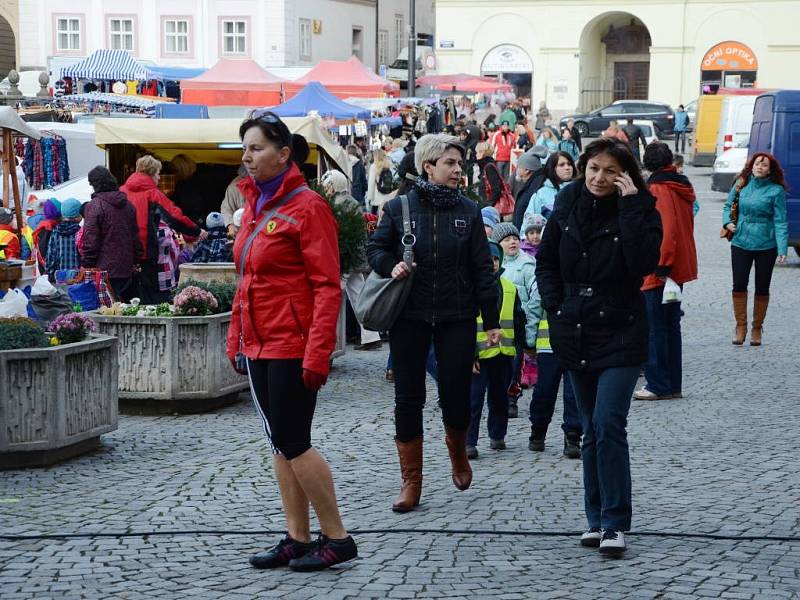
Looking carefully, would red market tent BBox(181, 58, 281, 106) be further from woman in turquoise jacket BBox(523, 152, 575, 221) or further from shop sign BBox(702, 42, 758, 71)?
shop sign BBox(702, 42, 758, 71)

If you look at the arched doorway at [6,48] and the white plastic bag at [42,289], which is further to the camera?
the arched doorway at [6,48]

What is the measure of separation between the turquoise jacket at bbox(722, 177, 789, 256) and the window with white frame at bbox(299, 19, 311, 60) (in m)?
48.7

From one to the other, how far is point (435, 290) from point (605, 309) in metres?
1.01

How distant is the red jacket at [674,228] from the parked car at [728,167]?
19.8m

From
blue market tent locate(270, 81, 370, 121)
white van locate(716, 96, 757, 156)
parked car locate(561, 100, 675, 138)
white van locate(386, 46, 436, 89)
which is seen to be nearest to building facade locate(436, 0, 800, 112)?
white van locate(386, 46, 436, 89)

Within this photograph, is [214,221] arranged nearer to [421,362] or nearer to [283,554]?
[421,362]

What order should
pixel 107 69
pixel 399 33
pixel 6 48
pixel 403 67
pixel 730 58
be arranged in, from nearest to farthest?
pixel 107 69
pixel 730 58
pixel 6 48
pixel 403 67
pixel 399 33

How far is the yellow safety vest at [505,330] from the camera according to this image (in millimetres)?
8133

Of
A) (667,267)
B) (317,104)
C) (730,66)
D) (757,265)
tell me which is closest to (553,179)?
(667,267)

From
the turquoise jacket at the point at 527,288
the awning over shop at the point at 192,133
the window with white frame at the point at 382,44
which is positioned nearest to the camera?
the turquoise jacket at the point at 527,288

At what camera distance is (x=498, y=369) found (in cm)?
818

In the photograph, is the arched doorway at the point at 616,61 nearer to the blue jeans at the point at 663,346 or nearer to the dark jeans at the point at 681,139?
the dark jeans at the point at 681,139

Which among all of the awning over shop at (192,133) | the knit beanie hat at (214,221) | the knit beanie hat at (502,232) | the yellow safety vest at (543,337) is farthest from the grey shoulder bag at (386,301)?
the awning over shop at (192,133)

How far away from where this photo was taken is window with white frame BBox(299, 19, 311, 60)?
60.2m
